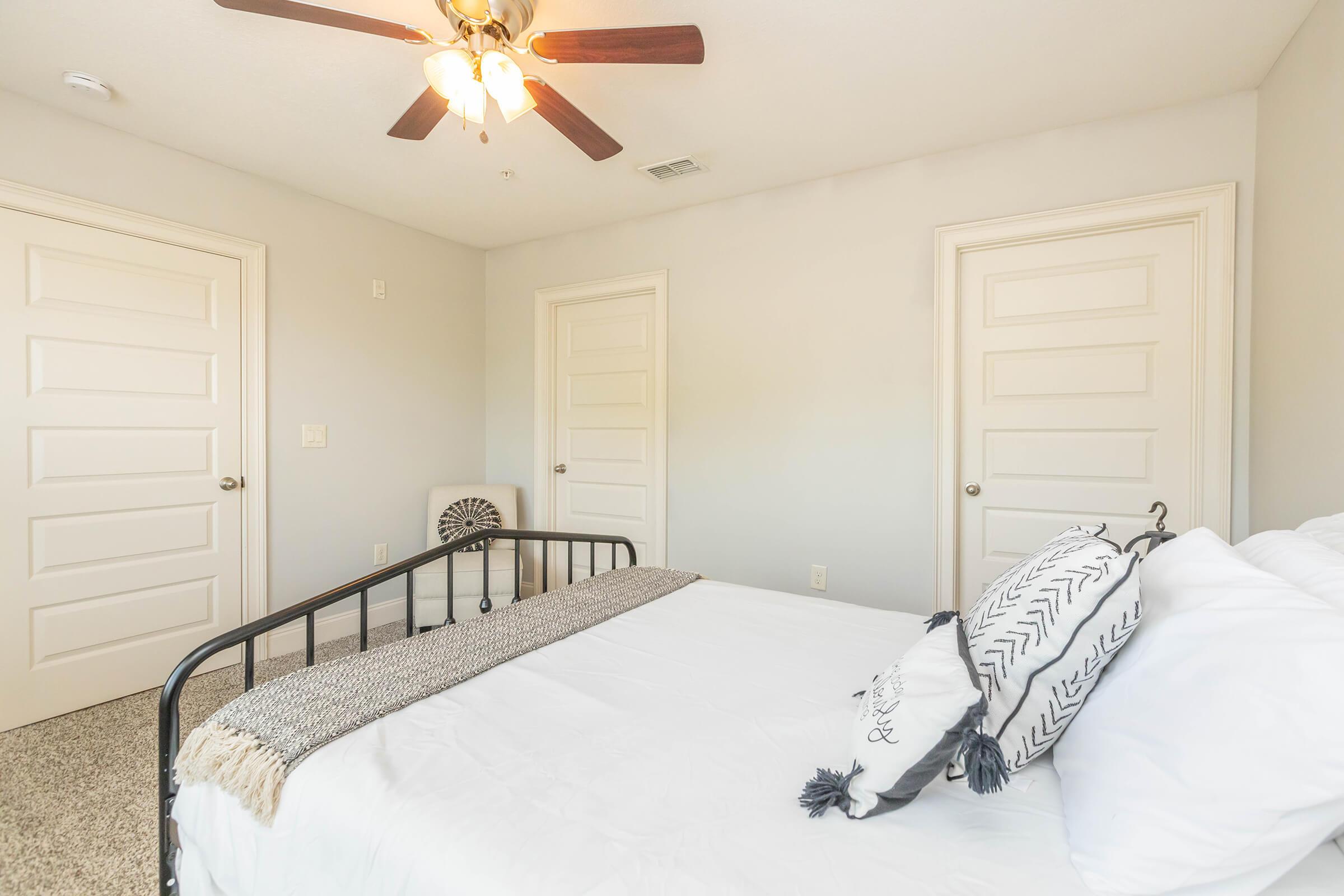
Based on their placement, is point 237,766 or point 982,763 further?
point 237,766

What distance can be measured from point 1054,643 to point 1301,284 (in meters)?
1.84

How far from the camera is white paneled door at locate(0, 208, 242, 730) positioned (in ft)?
7.61

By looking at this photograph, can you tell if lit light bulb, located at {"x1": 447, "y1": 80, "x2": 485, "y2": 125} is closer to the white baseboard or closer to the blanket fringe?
the blanket fringe

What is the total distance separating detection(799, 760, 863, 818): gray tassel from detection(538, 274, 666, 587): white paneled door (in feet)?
8.60

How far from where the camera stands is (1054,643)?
2.91 ft

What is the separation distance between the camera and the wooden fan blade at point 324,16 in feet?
4.65

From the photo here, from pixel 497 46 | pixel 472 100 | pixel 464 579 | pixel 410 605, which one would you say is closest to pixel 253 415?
pixel 464 579

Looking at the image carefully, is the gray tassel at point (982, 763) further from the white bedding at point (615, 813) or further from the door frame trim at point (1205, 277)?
the door frame trim at point (1205, 277)

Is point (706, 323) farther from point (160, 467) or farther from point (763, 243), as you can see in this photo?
point (160, 467)

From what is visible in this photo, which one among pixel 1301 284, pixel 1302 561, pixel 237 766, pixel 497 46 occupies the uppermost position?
pixel 497 46

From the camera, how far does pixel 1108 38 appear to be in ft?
6.37

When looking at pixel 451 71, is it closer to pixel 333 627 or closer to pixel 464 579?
pixel 464 579

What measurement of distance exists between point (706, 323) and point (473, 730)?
2622mm

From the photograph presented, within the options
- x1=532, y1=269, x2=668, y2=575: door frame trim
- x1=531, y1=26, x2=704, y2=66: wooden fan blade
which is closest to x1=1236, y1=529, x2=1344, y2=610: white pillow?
x1=531, y1=26, x2=704, y2=66: wooden fan blade
